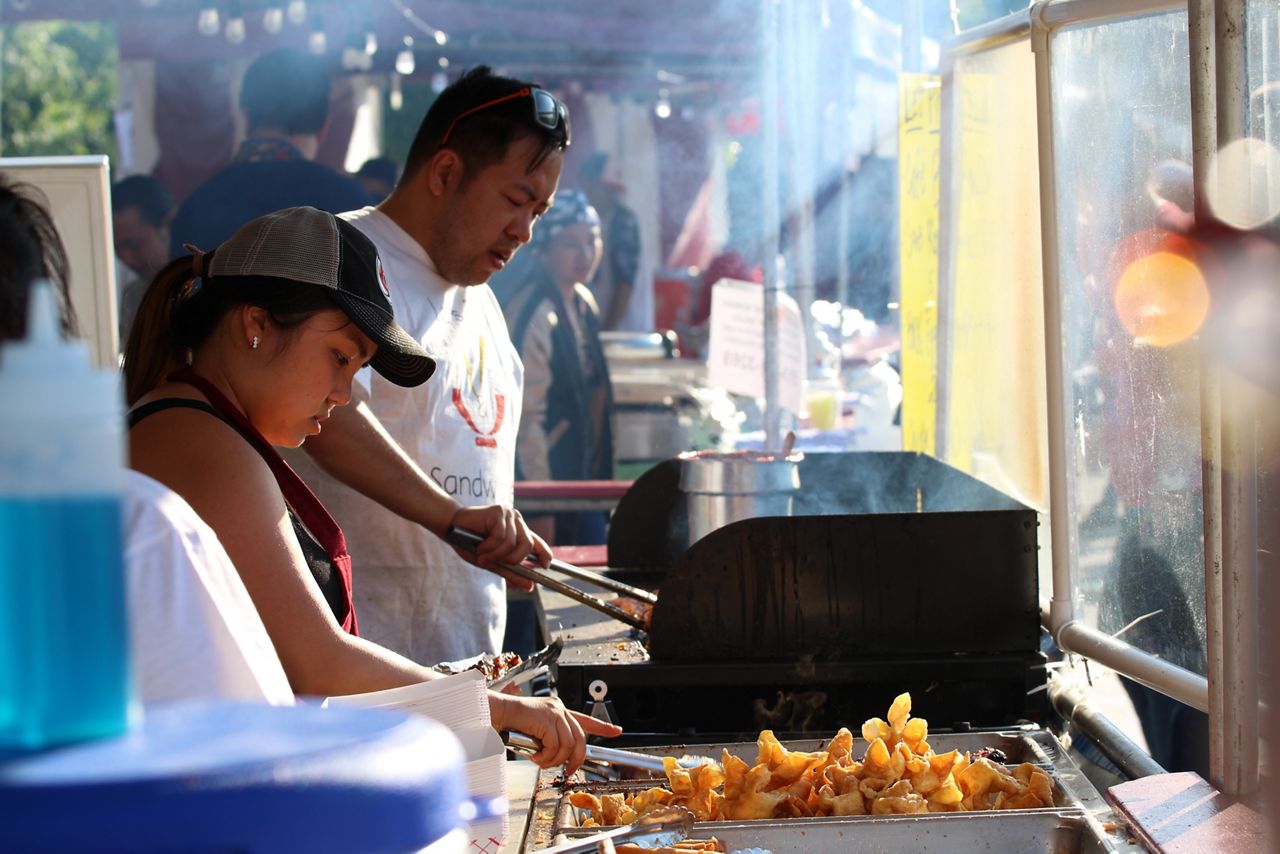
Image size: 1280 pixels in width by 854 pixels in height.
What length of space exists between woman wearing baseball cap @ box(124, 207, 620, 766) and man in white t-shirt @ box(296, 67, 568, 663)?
2.83ft

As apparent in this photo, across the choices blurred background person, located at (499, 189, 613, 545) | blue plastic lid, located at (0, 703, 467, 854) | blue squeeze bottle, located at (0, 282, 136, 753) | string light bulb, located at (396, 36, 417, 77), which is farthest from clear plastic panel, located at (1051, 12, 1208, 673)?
string light bulb, located at (396, 36, 417, 77)

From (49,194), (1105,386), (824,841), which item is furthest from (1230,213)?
(49,194)

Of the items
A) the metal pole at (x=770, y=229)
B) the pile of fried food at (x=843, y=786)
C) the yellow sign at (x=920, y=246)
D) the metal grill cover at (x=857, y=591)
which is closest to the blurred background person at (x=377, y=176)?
the metal pole at (x=770, y=229)

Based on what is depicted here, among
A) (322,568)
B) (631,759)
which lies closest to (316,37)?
(322,568)

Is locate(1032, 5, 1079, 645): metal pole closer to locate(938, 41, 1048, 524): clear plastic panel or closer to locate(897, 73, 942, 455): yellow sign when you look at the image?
locate(938, 41, 1048, 524): clear plastic panel

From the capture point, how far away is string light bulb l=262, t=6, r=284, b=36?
6836mm

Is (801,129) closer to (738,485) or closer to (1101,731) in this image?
(738,485)

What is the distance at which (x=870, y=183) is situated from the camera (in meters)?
5.88

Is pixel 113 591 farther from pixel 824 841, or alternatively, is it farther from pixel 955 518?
pixel 955 518

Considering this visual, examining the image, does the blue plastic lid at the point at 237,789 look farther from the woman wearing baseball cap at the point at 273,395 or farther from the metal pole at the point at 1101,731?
the metal pole at the point at 1101,731

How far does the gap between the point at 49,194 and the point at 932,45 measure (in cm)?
270

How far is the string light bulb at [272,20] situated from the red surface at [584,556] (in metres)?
4.30

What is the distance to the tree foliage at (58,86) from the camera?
22.3 m

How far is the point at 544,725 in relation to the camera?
1.66m
